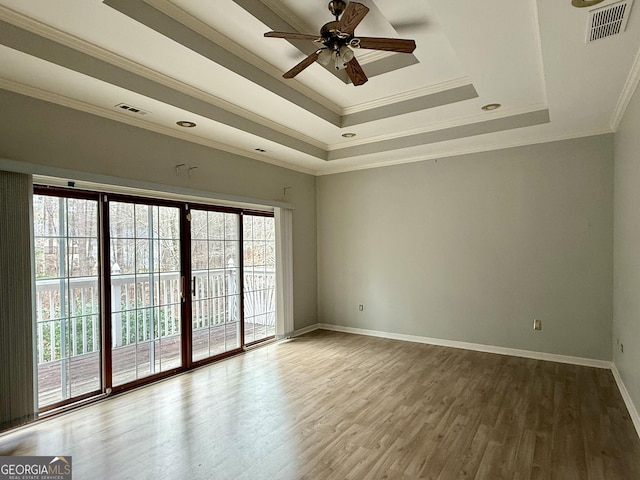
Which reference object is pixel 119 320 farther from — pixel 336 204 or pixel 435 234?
pixel 435 234

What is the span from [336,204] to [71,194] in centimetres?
381

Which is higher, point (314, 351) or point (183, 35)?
point (183, 35)

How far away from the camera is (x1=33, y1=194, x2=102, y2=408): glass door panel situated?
3135mm

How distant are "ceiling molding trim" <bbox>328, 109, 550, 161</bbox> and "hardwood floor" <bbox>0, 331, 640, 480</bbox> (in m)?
2.82

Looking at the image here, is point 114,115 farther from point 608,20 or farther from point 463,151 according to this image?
point 463,151

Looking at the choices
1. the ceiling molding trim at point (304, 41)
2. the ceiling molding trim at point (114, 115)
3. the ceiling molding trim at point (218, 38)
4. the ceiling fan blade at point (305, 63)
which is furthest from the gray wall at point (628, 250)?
the ceiling molding trim at point (114, 115)

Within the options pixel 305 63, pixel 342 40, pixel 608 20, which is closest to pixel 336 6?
pixel 342 40

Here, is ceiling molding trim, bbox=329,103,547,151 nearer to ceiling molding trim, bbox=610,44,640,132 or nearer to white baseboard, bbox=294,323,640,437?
ceiling molding trim, bbox=610,44,640,132

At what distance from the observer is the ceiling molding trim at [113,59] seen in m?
2.26

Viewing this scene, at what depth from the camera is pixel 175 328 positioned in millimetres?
4227

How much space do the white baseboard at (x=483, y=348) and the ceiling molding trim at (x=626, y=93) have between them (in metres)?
2.67

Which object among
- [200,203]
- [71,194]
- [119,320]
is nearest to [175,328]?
[119,320]

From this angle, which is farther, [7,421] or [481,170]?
[481,170]

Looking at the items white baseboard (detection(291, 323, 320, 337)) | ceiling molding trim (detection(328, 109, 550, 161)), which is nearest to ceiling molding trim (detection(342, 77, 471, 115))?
ceiling molding trim (detection(328, 109, 550, 161))
